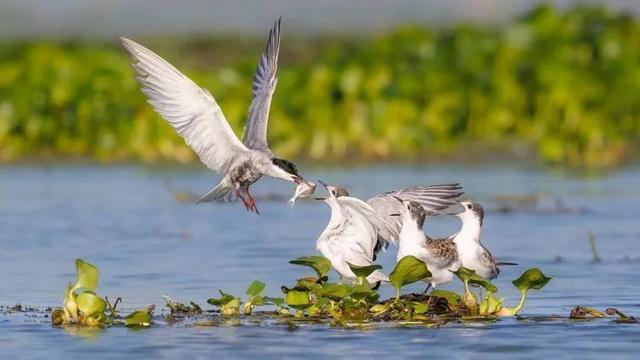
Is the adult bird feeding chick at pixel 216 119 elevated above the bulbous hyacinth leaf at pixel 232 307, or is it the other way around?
the adult bird feeding chick at pixel 216 119

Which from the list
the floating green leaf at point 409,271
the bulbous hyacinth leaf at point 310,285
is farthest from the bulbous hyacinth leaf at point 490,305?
the bulbous hyacinth leaf at point 310,285

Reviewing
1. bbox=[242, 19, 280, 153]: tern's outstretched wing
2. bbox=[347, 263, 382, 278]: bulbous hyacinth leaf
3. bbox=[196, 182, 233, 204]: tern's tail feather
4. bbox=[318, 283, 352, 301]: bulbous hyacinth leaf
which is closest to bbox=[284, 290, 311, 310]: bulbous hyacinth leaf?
bbox=[318, 283, 352, 301]: bulbous hyacinth leaf

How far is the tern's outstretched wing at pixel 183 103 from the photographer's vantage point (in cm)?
1119

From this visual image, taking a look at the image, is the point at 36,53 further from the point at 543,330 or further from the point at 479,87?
the point at 543,330

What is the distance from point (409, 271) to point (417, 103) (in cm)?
1256

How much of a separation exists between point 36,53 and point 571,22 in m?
7.72

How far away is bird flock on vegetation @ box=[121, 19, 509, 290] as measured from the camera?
33.6ft

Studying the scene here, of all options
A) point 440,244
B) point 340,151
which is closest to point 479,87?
point 340,151

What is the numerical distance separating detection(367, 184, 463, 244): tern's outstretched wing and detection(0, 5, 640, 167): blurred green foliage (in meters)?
10.8

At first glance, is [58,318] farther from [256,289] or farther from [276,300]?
[276,300]

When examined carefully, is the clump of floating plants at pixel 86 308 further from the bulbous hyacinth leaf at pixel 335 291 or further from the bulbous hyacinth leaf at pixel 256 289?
the bulbous hyacinth leaf at pixel 335 291

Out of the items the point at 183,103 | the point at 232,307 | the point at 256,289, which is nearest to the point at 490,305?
the point at 256,289

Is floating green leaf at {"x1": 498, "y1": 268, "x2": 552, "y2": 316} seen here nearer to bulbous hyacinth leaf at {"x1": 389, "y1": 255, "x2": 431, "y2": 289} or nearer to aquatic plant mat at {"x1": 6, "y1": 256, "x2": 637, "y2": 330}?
aquatic plant mat at {"x1": 6, "y1": 256, "x2": 637, "y2": 330}

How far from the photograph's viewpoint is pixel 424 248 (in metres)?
10.1
